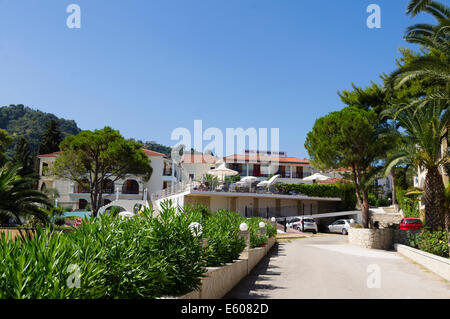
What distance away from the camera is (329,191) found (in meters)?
42.7

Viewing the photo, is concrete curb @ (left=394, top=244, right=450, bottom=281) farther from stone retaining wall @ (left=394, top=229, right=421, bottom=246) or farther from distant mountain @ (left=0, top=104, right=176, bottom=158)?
distant mountain @ (left=0, top=104, right=176, bottom=158)

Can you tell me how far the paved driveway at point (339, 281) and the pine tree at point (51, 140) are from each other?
189 ft

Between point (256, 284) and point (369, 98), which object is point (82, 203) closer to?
point (369, 98)

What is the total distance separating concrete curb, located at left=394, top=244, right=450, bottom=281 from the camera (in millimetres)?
10664

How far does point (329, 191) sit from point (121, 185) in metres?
28.0

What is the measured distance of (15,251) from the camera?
314 cm

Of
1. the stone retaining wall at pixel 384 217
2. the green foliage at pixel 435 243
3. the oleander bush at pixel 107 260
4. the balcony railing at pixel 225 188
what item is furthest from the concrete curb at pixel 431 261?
the balcony railing at pixel 225 188

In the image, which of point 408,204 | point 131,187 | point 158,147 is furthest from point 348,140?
point 158,147

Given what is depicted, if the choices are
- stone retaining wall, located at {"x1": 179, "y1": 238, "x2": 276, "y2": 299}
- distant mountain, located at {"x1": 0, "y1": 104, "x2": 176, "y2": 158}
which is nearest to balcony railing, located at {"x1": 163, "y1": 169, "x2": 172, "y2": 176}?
distant mountain, located at {"x1": 0, "y1": 104, "x2": 176, "y2": 158}

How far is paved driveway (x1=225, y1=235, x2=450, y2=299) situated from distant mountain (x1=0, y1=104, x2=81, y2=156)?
7624cm

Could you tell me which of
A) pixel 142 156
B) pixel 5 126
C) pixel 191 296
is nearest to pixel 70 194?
pixel 142 156

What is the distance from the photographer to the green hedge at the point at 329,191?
41.7 metres
